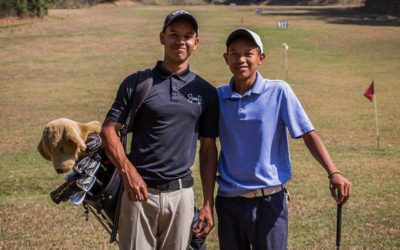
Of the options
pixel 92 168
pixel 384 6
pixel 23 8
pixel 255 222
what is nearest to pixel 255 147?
pixel 255 222

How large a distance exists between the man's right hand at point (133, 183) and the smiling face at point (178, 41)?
0.66 metres

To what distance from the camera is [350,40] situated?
118 feet

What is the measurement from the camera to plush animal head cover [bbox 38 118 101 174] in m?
4.16

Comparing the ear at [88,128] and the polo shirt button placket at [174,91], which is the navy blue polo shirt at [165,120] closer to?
the polo shirt button placket at [174,91]

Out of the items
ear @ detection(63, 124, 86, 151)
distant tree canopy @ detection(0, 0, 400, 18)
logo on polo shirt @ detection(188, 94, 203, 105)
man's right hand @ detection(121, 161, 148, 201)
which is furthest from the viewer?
distant tree canopy @ detection(0, 0, 400, 18)

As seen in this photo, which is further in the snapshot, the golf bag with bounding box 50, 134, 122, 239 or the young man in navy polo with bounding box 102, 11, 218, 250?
the golf bag with bounding box 50, 134, 122, 239

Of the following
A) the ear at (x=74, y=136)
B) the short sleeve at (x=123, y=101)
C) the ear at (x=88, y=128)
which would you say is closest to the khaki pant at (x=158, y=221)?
the short sleeve at (x=123, y=101)

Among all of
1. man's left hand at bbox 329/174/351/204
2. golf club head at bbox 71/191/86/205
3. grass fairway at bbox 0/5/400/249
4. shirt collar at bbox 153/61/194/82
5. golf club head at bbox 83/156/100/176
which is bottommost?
grass fairway at bbox 0/5/400/249

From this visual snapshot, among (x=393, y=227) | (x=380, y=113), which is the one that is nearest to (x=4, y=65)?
(x=380, y=113)

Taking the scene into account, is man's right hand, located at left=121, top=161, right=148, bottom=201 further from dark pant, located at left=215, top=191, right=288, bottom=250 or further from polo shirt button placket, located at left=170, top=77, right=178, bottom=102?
dark pant, located at left=215, top=191, right=288, bottom=250

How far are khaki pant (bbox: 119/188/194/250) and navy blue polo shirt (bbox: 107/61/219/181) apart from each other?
137mm

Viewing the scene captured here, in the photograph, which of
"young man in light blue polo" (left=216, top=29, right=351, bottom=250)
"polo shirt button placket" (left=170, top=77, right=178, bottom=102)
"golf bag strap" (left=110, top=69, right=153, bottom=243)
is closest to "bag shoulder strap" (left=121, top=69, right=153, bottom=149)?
"golf bag strap" (left=110, top=69, right=153, bottom=243)

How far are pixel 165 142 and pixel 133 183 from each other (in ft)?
0.96

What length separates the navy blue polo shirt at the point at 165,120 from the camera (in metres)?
3.63
